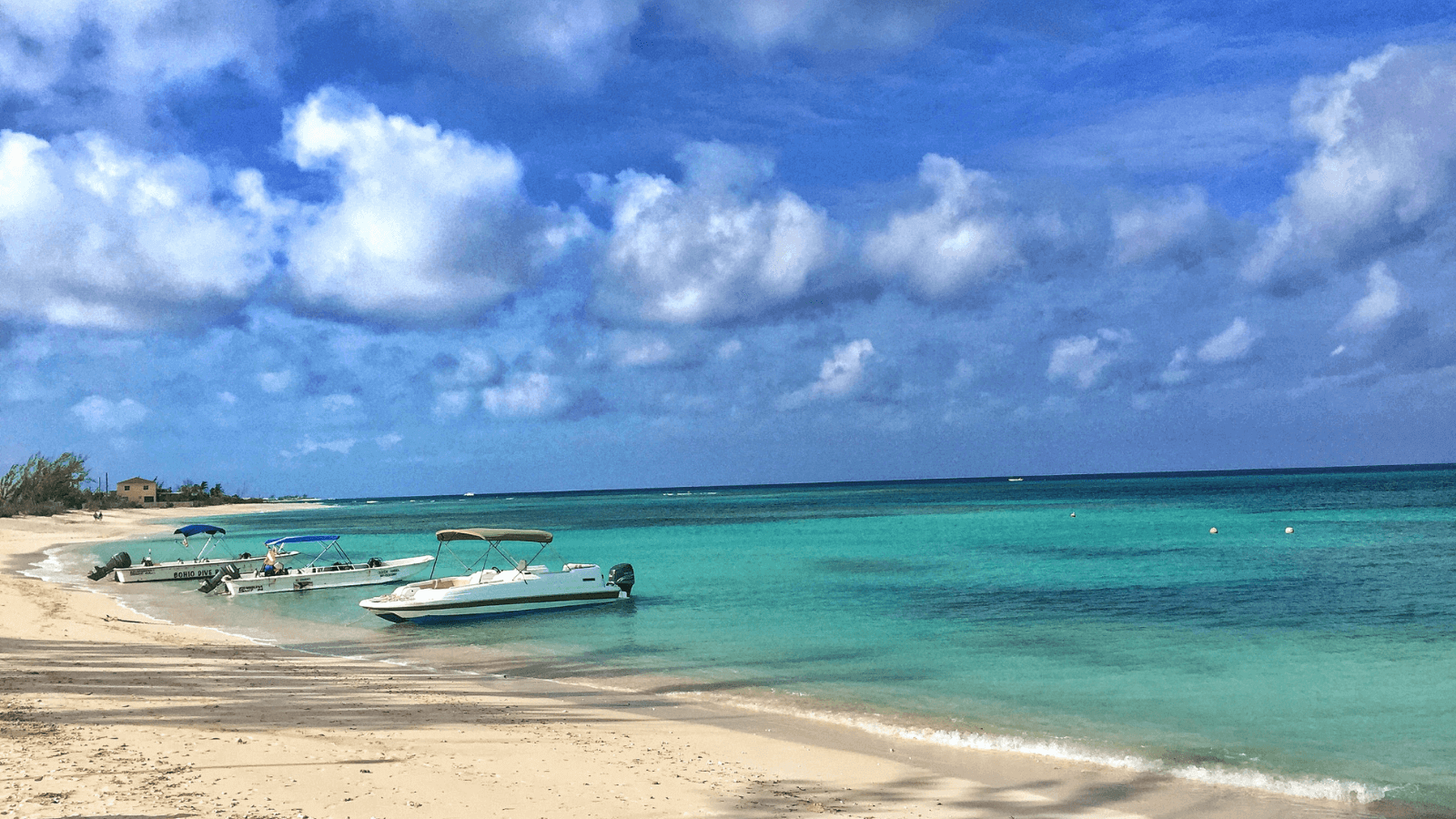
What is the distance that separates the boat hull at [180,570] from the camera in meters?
35.1

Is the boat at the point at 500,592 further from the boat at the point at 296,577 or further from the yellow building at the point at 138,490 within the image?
the yellow building at the point at 138,490

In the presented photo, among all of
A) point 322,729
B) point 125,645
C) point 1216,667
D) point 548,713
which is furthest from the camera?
point 125,645

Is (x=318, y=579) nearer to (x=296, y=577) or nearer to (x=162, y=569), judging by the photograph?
(x=296, y=577)

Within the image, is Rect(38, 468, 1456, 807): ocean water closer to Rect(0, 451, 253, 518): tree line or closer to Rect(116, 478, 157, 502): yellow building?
Rect(0, 451, 253, 518): tree line

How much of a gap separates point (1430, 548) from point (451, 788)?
4425 centimetres

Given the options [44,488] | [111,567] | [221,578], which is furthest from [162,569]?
[44,488]

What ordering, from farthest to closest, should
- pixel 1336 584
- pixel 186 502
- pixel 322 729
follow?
pixel 186 502, pixel 1336 584, pixel 322 729

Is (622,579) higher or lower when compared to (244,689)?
lower

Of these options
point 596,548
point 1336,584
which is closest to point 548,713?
point 1336,584

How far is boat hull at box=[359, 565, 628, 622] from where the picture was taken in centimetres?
2478

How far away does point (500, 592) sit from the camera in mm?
25750

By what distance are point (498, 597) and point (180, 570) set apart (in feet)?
63.4

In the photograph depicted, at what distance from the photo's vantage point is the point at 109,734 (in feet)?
34.7

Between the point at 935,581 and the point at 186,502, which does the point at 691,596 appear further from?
the point at 186,502
